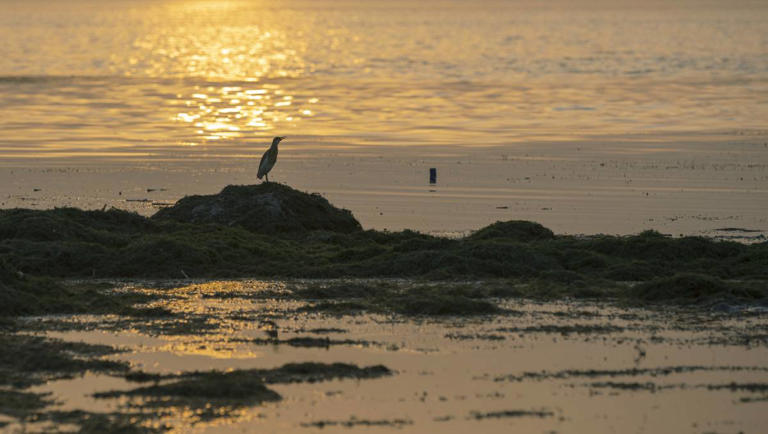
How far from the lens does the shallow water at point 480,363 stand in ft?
41.3

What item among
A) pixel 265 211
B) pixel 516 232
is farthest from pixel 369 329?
pixel 265 211

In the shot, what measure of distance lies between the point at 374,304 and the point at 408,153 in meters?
22.0

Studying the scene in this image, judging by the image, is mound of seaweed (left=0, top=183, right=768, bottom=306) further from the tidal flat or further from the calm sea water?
the calm sea water

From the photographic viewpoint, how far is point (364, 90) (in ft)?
228

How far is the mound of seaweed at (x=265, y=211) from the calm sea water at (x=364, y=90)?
1285cm

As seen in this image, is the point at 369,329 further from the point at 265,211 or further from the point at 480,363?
the point at 265,211

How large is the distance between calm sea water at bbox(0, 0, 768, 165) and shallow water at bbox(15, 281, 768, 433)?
2214 centimetres

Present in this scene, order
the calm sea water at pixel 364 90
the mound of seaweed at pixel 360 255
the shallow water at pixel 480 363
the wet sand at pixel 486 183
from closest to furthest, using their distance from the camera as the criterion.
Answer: the shallow water at pixel 480 363 → the mound of seaweed at pixel 360 255 → the wet sand at pixel 486 183 → the calm sea water at pixel 364 90

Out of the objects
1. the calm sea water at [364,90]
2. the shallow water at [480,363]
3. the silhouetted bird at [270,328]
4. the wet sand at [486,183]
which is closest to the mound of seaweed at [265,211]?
the wet sand at [486,183]

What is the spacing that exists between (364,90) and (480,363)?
182 ft

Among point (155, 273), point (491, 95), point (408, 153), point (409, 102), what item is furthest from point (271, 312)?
point (491, 95)

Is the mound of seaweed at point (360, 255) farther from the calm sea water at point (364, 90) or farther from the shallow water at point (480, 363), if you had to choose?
the calm sea water at point (364, 90)

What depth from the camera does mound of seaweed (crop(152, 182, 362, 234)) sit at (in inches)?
968

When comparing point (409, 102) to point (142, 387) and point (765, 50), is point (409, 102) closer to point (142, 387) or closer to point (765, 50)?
point (142, 387)
